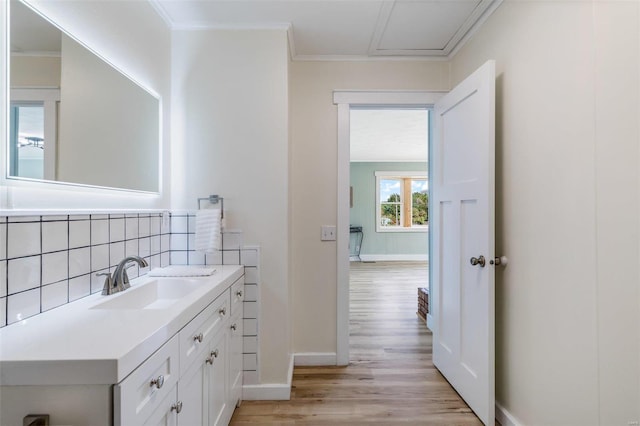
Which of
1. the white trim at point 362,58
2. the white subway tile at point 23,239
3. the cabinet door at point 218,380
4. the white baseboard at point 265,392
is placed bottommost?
the white baseboard at point 265,392

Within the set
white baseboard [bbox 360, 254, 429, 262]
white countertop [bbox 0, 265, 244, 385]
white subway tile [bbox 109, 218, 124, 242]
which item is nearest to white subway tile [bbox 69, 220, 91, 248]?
white subway tile [bbox 109, 218, 124, 242]

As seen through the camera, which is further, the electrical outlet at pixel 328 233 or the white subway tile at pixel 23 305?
the electrical outlet at pixel 328 233

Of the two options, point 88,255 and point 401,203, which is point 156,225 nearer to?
point 88,255

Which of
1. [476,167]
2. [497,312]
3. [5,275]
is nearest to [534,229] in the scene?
[476,167]

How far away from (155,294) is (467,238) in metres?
1.82

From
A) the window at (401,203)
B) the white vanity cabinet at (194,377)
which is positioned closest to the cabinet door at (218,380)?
the white vanity cabinet at (194,377)

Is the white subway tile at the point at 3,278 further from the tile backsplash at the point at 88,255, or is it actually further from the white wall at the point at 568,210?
the white wall at the point at 568,210

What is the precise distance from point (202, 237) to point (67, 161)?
30.8 inches

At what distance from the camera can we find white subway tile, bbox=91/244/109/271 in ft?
4.07

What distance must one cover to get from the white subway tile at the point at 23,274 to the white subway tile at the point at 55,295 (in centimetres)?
5

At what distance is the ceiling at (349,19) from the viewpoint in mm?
1720

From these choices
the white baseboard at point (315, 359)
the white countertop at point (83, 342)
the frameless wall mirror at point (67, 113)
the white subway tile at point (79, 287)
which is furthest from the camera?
the white baseboard at point (315, 359)

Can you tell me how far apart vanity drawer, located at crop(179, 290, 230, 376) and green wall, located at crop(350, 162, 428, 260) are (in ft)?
19.8

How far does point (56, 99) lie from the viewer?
109 centimetres
